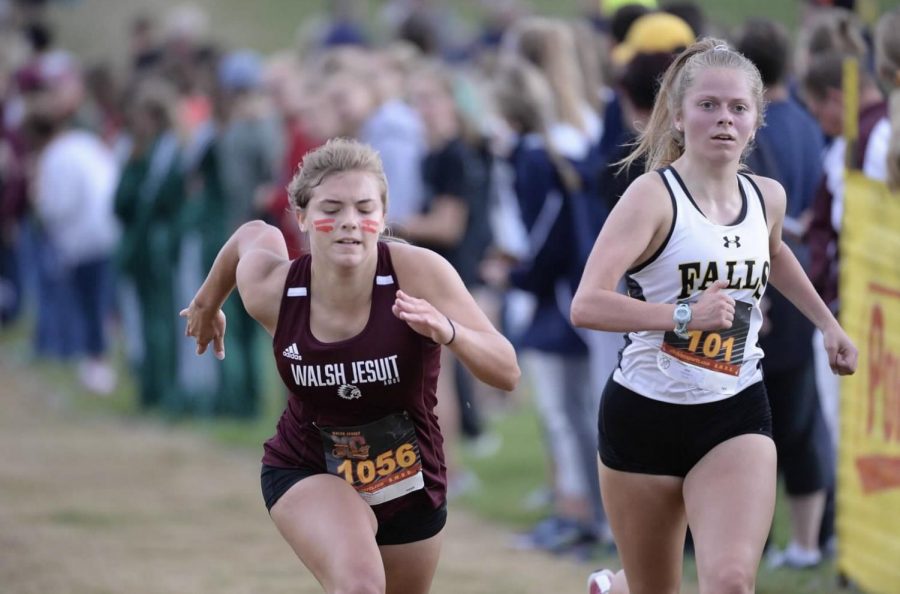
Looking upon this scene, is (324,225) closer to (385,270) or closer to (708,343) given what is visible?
(385,270)

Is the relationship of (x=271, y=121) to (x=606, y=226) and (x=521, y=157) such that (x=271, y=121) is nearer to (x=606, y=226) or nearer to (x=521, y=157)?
(x=521, y=157)

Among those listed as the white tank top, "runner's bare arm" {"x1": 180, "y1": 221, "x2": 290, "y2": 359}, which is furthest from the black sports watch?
"runner's bare arm" {"x1": 180, "y1": 221, "x2": 290, "y2": 359}

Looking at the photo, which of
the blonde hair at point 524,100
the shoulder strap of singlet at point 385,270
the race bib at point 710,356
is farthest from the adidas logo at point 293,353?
the blonde hair at point 524,100

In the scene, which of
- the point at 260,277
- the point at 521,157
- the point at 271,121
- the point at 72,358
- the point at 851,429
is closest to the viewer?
the point at 260,277

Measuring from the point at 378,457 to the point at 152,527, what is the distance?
15.3 feet

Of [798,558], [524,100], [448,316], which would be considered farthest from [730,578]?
[524,100]

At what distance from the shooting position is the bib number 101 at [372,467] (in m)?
4.81

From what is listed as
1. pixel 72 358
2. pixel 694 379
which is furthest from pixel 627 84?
pixel 72 358

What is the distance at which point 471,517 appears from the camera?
9094 millimetres

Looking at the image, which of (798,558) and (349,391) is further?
(798,558)

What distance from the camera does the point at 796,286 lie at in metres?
4.88

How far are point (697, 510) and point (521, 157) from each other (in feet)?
12.2

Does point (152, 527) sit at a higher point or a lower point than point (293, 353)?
lower

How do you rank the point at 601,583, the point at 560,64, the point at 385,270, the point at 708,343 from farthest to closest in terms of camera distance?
the point at 560,64 < the point at 601,583 < the point at 385,270 < the point at 708,343
